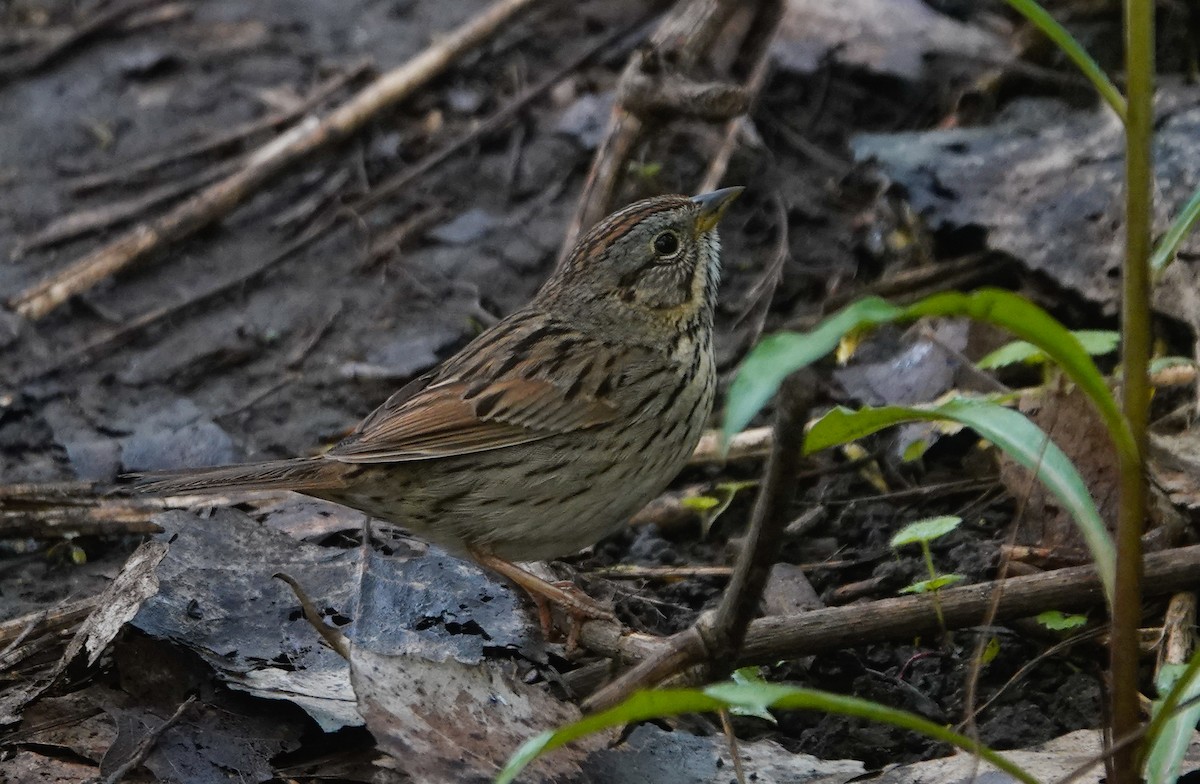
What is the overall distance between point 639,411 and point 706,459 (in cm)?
70

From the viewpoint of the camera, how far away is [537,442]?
12.5ft

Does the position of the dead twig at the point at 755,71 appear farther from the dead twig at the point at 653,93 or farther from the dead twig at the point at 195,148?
the dead twig at the point at 195,148

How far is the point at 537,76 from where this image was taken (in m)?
6.71

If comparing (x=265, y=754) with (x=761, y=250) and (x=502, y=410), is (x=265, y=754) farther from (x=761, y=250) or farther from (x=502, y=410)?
(x=761, y=250)

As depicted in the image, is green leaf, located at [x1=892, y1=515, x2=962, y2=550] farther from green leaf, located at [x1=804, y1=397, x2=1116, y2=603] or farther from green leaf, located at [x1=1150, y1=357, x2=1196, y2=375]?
green leaf, located at [x1=804, y1=397, x2=1116, y2=603]

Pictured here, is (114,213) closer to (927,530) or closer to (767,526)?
(927,530)

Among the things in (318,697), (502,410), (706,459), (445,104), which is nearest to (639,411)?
(502,410)

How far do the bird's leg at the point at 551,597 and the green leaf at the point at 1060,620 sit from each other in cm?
95

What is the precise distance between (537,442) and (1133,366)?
184cm

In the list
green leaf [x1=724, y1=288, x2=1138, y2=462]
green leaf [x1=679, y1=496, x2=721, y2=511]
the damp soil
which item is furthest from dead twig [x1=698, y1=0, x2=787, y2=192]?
green leaf [x1=724, y1=288, x2=1138, y2=462]

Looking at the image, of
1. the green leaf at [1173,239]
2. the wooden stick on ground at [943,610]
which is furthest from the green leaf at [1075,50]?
the wooden stick on ground at [943,610]

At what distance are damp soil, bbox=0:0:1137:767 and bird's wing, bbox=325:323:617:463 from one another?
1.57 feet

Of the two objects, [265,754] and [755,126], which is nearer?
[265,754]

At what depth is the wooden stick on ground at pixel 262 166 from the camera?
575 centimetres
